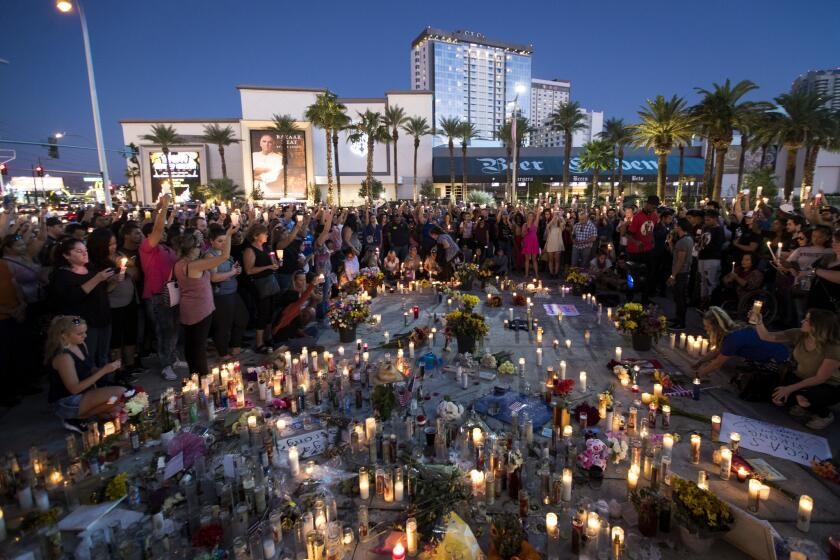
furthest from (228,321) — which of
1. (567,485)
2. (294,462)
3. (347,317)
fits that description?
(567,485)

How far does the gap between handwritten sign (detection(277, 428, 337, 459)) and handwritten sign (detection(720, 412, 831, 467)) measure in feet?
14.2

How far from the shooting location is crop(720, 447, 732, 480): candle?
4.34 m

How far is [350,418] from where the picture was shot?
561cm

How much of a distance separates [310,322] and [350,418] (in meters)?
3.83

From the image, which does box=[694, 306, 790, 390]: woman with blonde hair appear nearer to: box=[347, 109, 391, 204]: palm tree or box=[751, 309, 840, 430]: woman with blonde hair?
box=[751, 309, 840, 430]: woman with blonde hair

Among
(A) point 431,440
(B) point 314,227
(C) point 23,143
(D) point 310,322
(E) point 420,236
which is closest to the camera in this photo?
(A) point 431,440

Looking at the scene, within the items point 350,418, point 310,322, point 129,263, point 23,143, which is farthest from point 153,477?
point 23,143

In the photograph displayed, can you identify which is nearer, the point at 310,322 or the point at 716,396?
the point at 716,396

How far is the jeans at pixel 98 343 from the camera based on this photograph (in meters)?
5.94

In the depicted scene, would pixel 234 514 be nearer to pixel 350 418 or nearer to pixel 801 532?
pixel 350 418

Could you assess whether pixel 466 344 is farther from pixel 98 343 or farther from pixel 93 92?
pixel 93 92

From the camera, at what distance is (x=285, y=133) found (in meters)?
53.7

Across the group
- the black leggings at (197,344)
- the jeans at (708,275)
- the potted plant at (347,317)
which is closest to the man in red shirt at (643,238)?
the jeans at (708,275)

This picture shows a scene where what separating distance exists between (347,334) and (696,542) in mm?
6180
